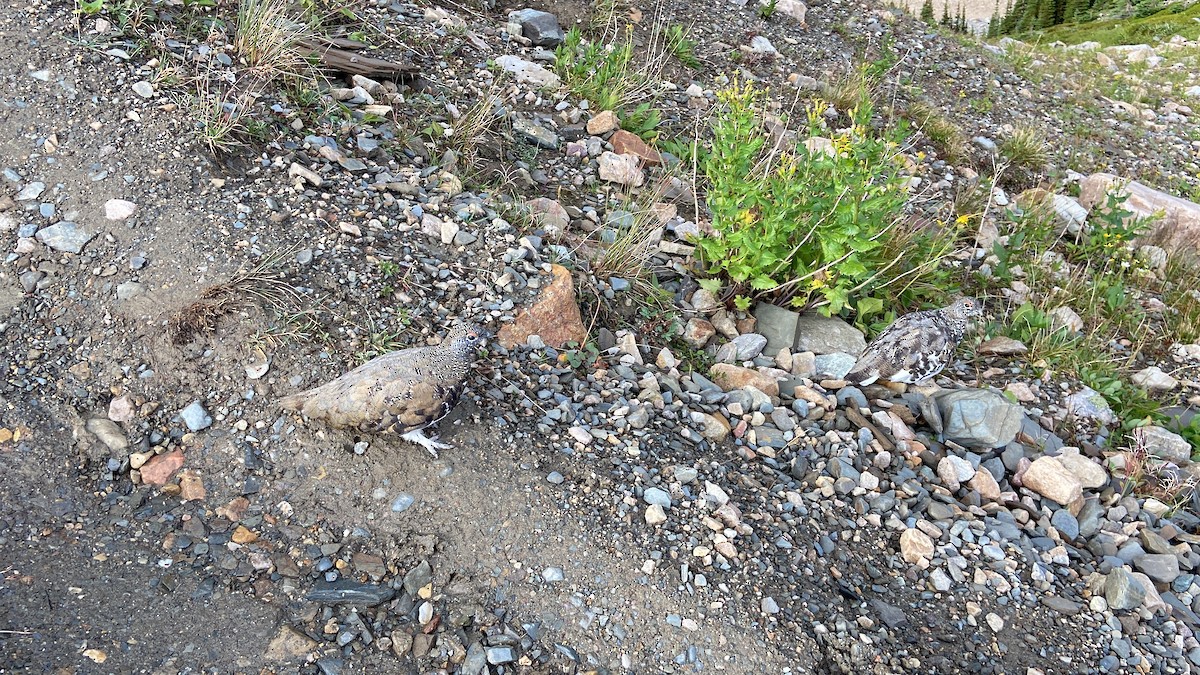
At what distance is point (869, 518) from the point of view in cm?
430

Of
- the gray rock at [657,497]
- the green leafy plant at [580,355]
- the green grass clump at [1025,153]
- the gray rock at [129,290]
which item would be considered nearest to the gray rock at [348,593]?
the gray rock at [657,497]

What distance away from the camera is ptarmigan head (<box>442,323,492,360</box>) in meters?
4.07

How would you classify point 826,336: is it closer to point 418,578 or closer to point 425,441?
point 425,441

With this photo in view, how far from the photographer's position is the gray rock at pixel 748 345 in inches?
204

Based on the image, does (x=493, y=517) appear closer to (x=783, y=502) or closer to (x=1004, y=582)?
(x=783, y=502)

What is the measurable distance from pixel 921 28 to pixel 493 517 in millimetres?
9811

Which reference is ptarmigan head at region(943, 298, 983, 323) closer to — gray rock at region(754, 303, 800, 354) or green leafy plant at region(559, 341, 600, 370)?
gray rock at region(754, 303, 800, 354)

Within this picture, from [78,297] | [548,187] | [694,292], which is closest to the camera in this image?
[78,297]

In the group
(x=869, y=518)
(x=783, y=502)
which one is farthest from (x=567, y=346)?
(x=869, y=518)

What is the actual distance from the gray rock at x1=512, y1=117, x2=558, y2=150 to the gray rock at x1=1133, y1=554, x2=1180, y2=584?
4.54m

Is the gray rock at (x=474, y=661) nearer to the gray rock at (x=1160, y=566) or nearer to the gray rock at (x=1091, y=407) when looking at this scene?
the gray rock at (x=1160, y=566)

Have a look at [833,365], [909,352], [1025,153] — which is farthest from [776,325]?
[1025,153]

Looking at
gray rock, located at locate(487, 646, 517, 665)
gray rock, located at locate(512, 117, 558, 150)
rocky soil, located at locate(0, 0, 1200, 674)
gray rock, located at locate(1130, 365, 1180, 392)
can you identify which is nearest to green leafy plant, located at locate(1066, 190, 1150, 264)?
gray rock, located at locate(1130, 365, 1180, 392)

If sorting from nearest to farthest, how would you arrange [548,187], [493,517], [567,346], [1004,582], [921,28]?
[493,517] < [1004,582] < [567,346] < [548,187] < [921,28]
